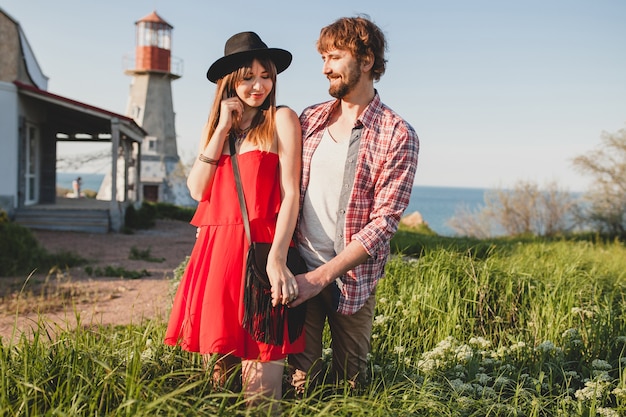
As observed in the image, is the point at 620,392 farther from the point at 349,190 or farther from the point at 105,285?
the point at 105,285

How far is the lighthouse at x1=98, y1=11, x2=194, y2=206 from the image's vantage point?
115 feet

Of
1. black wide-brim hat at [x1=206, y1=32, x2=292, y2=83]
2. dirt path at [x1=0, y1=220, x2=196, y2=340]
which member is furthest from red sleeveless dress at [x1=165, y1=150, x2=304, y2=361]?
dirt path at [x1=0, y1=220, x2=196, y2=340]

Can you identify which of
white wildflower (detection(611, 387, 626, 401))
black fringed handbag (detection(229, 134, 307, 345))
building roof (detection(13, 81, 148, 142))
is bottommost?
white wildflower (detection(611, 387, 626, 401))

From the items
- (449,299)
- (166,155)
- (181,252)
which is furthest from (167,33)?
(449,299)

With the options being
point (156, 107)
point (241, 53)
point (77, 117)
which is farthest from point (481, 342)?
point (156, 107)

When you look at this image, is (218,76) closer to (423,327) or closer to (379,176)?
(379,176)

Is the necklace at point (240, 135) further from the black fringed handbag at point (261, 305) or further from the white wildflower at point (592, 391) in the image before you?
the white wildflower at point (592, 391)

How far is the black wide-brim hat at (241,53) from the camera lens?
2742mm

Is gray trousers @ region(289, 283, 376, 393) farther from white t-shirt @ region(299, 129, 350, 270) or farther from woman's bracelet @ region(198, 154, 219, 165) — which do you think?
woman's bracelet @ region(198, 154, 219, 165)

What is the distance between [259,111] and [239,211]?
461 mm

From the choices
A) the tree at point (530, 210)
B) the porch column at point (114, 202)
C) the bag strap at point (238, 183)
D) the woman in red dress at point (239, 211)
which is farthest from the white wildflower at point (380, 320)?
the tree at point (530, 210)

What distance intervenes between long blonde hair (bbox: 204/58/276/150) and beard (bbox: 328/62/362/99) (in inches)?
10.6

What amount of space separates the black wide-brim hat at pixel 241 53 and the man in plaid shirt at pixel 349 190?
21cm

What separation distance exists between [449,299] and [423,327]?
34 centimetres
